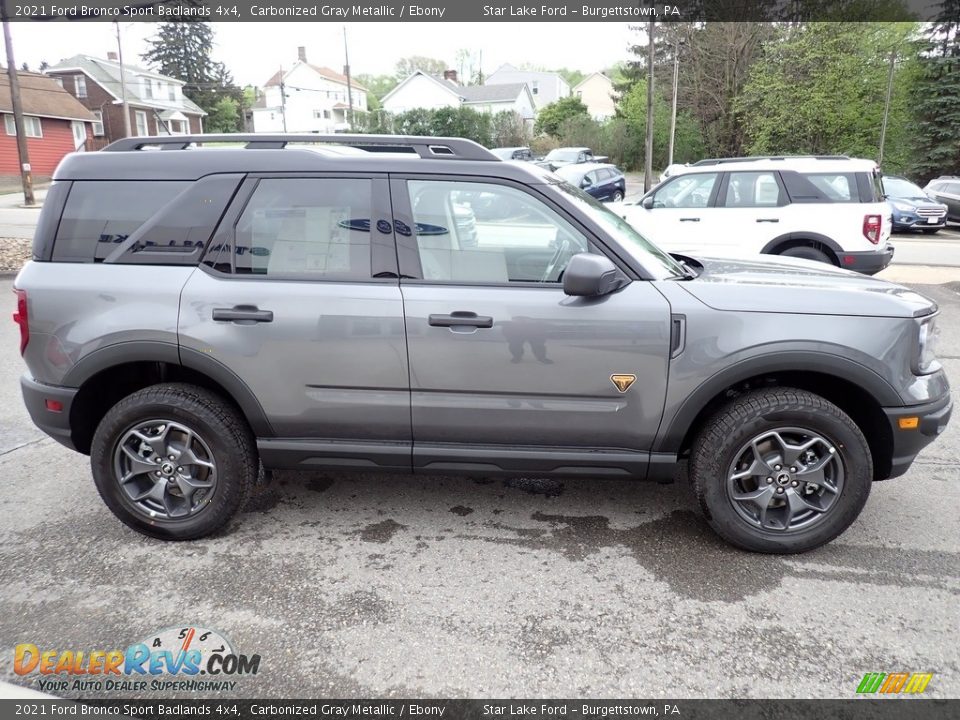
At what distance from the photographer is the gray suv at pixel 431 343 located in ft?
10.5

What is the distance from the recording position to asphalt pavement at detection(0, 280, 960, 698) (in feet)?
8.55

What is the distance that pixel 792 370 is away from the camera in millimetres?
3215

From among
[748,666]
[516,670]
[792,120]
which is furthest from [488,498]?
[792,120]

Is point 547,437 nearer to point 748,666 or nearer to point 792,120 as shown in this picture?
point 748,666

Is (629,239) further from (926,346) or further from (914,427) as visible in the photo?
(914,427)

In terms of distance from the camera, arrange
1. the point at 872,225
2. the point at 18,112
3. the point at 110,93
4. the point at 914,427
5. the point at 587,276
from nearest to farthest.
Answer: the point at 587,276 < the point at 914,427 < the point at 872,225 < the point at 18,112 < the point at 110,93

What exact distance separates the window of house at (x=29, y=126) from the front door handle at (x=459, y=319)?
45.5 metres

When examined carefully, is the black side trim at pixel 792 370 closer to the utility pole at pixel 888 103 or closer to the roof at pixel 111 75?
the utility pole at pixel 888 103

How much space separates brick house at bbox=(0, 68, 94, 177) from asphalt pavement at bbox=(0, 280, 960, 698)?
41416mm

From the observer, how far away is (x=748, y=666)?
262 cm

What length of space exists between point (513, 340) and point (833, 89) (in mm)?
39086

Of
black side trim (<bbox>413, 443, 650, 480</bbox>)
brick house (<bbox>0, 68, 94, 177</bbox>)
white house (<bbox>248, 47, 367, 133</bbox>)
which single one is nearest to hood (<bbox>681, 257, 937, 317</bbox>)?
black side trim (<bbox>413, 443, 650, 480</bbox>)

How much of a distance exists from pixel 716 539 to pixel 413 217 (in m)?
2.20

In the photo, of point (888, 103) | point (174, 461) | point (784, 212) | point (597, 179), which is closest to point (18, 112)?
point (597, 179)
